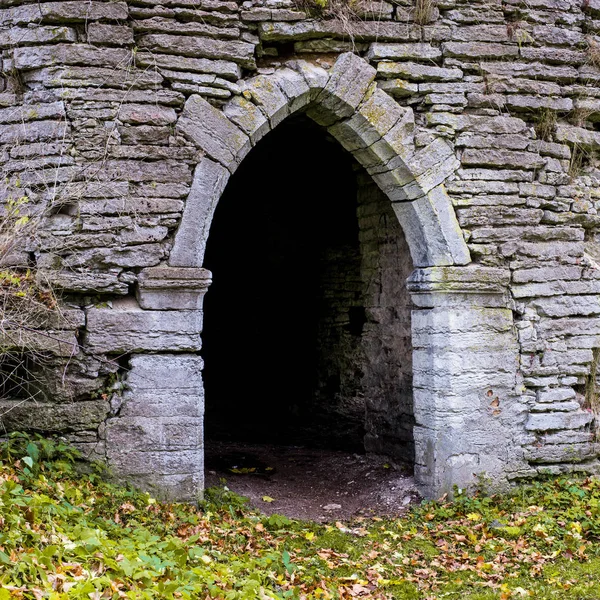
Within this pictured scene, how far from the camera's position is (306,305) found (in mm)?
9523

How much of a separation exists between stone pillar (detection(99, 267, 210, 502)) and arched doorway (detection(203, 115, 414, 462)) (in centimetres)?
238

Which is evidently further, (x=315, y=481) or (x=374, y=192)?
(x=374, y=192)

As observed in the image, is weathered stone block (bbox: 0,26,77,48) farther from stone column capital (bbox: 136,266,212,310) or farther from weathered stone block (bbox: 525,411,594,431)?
weathered stone block (bbox: 525,411,594,431)

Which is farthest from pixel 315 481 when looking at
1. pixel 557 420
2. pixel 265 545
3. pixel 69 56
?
pixel 69 56

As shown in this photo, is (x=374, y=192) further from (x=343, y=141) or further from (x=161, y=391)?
(x=161, y=391)

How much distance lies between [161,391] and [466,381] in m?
2.36

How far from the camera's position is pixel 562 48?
6230mm

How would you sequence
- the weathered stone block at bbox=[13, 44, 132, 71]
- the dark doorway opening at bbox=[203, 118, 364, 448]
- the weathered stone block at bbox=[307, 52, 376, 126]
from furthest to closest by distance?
the dark doorway opening at bbox=[203, 118, 364, 448] → the weathered stone block at bbox=[307, 52, 376, 126] → the weathered stone block at bbox=[13, 44, 132, 71]

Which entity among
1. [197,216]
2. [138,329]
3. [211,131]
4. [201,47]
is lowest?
[138,329]

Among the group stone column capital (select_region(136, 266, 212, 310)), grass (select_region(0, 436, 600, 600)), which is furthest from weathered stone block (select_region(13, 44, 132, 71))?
grass (select_region(0, 436, 600, 600))

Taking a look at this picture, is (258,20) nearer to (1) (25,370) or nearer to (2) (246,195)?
(1) (25,370)

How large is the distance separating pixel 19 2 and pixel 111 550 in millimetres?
3682

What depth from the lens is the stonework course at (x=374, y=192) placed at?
505cm

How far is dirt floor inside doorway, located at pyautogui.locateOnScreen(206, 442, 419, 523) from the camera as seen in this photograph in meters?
6.00
